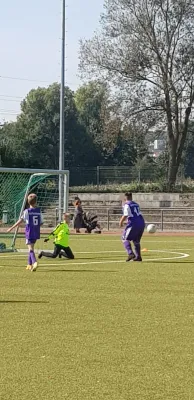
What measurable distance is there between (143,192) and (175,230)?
32.9 feet

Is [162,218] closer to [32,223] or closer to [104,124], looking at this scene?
[104,124]

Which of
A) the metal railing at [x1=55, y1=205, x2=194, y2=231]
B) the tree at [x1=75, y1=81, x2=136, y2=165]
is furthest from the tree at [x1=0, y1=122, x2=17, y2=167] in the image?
the metal railing at [x1=55, y1=205, x2=194, y2=231]

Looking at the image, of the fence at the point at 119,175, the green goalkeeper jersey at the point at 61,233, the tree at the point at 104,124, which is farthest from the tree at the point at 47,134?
the green goalkeeper jersey at the point at 61,233

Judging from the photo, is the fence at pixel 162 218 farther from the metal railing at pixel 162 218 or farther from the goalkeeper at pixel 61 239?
the goalkeeper at pixel 61 239

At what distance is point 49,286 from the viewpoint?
14477 mm

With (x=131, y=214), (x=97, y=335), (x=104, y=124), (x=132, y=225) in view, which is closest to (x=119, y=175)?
(x=104, y=124)

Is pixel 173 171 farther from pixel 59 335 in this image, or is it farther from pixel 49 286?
pixel 59 335

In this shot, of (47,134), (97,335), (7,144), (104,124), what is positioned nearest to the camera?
(97,335)

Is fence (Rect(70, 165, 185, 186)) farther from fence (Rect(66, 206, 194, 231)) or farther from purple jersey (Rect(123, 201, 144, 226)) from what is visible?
purple jersey (Rect(123, 201, 144, 226))

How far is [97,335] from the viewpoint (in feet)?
30.9

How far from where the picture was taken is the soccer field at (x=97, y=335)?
7.05 metres

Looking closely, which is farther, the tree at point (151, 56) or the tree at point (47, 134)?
the tree at point (47, 134)

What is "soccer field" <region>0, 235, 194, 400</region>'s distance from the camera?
23.1 ft

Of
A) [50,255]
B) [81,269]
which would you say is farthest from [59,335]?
[50,255]
